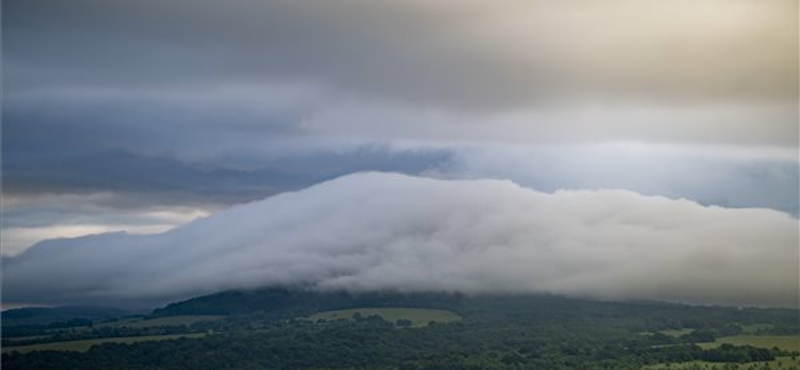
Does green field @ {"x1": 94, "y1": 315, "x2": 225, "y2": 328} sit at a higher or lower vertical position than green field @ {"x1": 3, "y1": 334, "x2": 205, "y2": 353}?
higher

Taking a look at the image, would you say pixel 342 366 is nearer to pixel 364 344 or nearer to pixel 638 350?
pixel 364 344

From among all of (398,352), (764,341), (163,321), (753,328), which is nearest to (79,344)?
(163,321)

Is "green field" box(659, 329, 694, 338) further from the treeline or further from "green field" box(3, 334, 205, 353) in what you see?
"green field" box(3, 334, 205, 353)

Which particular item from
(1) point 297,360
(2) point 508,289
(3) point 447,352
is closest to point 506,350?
→ (3) point 447,352

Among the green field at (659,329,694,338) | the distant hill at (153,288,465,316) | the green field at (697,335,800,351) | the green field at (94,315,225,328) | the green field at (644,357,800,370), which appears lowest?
the green field at (644,357,800,370)

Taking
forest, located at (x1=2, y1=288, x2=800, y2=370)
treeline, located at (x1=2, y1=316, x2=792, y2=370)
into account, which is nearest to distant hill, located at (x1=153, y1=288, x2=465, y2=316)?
forest, located at (x1=2, y1=288, x2=800, y2=370)

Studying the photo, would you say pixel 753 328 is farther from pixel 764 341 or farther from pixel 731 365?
pixel 731 365

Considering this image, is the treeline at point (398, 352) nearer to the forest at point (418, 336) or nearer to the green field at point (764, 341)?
the forest at point (418, 336)
